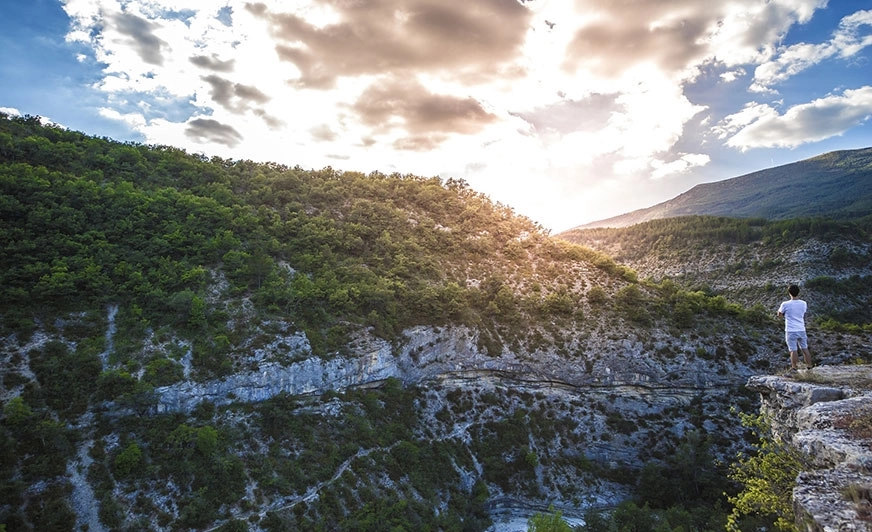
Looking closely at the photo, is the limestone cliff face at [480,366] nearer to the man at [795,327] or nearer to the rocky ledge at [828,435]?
the rocky ledge at [828,435]

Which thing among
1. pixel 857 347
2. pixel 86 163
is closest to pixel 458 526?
pixel 857 347

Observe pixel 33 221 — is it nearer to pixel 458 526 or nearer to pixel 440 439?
pixel 440 439

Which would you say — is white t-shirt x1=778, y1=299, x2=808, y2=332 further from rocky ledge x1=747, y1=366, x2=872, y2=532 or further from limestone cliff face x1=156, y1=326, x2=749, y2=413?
limestone cliff face x1=156, y1=326, x2=749, y2=413

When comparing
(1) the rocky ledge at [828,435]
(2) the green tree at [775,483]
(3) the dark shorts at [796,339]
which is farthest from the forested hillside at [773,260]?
(2) the green tree at [775,483]

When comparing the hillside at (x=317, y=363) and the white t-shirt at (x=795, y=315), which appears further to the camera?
the hillside at (x=317, y=363)

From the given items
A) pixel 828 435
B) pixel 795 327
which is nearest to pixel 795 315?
pixel 795 327

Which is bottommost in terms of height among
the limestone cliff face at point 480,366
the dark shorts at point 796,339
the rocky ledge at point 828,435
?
the limestone cliff face at point 480,366
